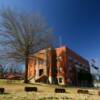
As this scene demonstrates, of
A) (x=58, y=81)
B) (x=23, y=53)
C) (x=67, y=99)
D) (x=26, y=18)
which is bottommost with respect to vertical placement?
(x=67, y=99)

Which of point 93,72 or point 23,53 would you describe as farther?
point 93,72

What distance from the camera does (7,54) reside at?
45188 mm

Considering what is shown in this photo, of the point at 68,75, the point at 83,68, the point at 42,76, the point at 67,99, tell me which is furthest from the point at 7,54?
the point at 83,68

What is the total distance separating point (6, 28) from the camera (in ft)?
149

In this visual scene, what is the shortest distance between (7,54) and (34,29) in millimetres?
7032

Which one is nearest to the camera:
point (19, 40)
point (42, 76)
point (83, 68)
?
point (19, 40)

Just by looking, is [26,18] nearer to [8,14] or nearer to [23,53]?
[8,14]

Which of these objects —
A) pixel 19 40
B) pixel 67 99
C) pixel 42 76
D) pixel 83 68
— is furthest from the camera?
pixel 83 68

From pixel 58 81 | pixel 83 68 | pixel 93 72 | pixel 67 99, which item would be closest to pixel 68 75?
pixel 58 81

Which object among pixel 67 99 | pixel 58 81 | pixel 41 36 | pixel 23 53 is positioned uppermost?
pixel 41 36

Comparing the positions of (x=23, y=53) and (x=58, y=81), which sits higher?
(x=23, y=53)

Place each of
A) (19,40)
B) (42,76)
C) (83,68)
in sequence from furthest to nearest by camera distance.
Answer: (83,68) < (42,76) < (19,40)

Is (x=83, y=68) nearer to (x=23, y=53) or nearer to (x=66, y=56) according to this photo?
(x=66, y=56)

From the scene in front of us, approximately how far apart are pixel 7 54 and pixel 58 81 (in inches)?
773
